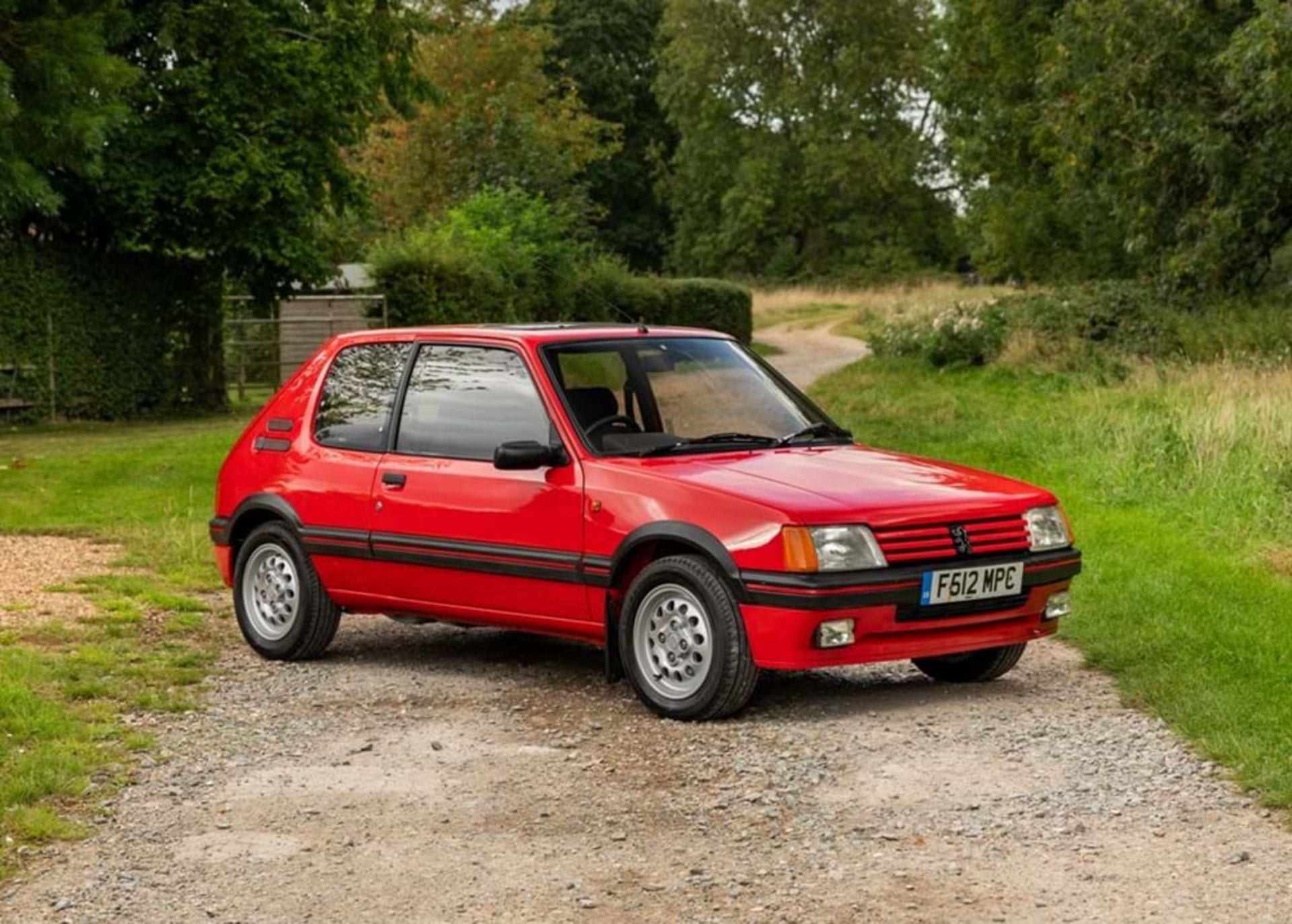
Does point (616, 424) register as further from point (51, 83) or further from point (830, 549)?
point (51, 83)

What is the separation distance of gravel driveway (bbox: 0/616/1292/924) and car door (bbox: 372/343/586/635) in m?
0.45

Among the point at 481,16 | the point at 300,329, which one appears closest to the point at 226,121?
the point at 300,329

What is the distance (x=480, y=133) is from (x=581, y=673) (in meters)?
55.1

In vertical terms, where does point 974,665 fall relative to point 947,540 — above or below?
below

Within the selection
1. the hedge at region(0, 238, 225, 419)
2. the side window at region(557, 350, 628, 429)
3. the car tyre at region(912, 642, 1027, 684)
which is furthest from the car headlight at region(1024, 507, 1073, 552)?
the hedge at region(0, 238, 225, 419)

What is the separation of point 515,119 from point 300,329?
24902mm

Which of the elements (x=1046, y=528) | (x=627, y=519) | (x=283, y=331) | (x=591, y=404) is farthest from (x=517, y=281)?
(x=627, y=519)

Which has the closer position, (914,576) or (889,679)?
(914,576)

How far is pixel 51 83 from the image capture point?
21.5 metres

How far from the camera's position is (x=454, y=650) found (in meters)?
11.0

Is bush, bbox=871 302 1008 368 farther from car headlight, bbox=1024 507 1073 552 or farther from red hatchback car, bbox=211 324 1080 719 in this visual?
car headlight, bbox=1024 507 1073 552

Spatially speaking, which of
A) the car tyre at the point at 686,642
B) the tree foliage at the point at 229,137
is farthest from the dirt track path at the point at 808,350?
the car tyre at the point at 686,642

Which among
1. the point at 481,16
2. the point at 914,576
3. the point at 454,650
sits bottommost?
the point at 454,650

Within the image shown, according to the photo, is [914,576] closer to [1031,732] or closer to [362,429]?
[1031,732]
